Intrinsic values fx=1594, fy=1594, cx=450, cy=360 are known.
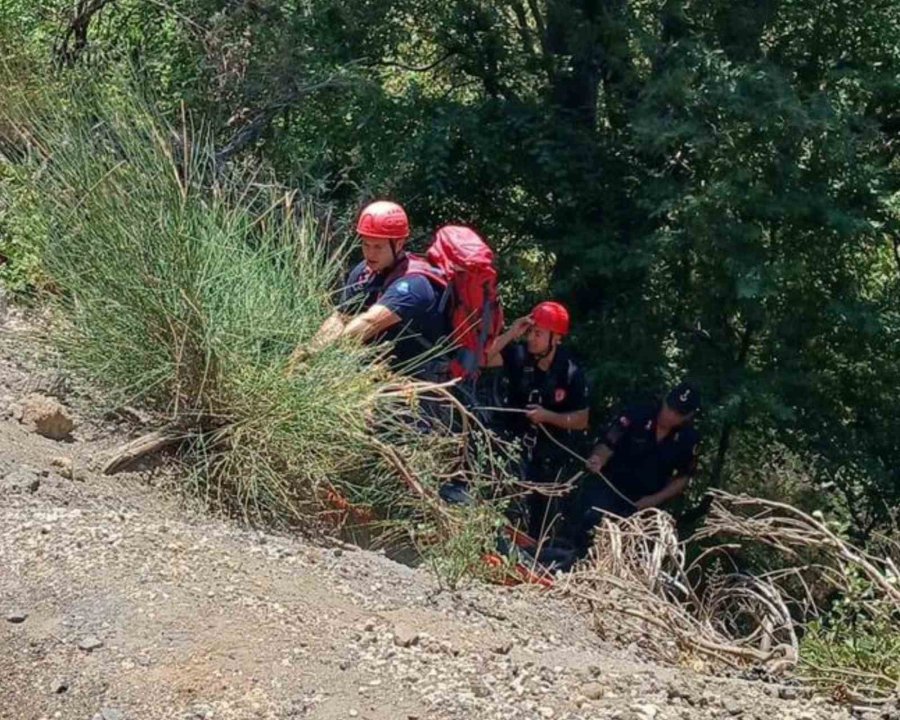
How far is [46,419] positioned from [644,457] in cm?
353

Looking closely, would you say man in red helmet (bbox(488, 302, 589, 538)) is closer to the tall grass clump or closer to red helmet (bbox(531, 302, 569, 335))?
red helmet (bbox(531, 302, 569, 335))

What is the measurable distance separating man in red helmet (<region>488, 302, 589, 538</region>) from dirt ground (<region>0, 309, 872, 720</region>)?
2.50 metres

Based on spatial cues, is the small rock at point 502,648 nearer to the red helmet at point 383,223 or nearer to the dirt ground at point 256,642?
the dirt ground at point 256,642

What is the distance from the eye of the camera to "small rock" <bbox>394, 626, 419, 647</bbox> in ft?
14.4

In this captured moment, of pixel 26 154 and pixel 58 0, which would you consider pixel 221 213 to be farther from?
pixel 58 0

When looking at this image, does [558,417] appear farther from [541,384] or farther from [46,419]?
[46,419]

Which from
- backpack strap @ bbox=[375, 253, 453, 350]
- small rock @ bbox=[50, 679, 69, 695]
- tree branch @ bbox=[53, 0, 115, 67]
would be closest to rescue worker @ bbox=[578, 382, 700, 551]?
backpack strap @ bbox=[375, 253, 453, 350]

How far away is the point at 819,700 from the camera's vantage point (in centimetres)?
455

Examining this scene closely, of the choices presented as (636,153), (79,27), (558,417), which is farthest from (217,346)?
(636,153)

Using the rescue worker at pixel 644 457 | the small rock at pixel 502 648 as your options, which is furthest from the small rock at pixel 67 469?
the rescue worker at pixel 644 457

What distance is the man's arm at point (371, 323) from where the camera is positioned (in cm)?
627

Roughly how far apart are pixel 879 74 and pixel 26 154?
455 cm

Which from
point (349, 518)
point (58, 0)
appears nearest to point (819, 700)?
point (349, 518)

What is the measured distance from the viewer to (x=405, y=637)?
174 inches
